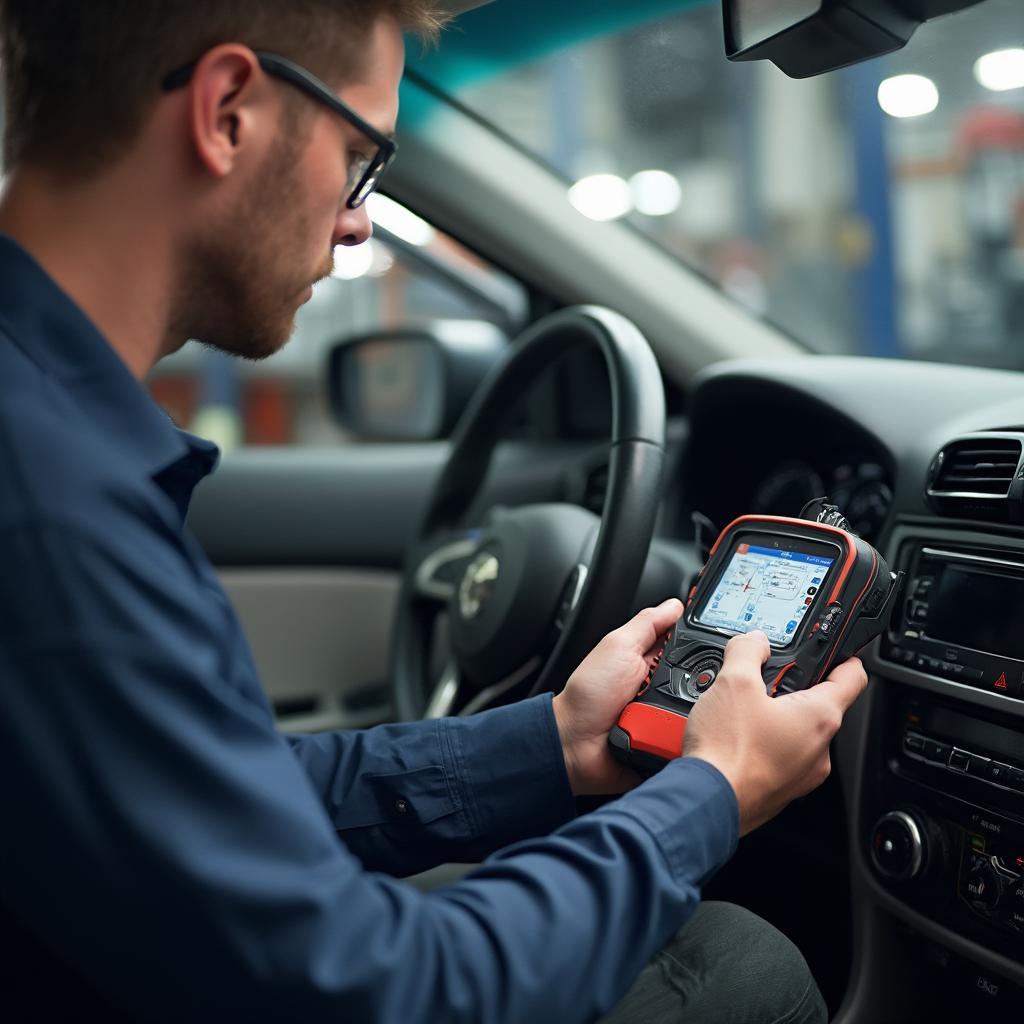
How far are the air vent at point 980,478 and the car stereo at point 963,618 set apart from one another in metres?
0.04

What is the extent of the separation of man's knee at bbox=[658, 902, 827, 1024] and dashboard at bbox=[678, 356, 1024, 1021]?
0.76ft

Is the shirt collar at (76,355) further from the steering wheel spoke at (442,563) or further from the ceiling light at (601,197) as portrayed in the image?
the ceiling light at (601,197)

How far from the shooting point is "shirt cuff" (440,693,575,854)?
1.06 metres

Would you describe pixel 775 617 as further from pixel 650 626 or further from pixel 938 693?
pixel 938 693

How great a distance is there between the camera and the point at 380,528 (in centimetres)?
239

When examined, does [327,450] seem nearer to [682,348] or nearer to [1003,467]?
[682,348]

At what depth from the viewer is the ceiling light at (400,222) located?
2.00 m

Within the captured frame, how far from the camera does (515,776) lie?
106 cm

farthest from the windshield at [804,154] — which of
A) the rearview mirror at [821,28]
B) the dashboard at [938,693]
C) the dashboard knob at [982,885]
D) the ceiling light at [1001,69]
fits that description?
the dashboard knob at [982,885]

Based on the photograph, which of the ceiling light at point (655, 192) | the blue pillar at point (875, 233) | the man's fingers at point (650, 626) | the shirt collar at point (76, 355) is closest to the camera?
the shirt collar at point (76, 355)

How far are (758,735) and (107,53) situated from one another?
0.68m

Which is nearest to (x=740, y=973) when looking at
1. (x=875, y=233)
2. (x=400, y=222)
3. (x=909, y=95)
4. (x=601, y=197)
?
(x=909, y=95)

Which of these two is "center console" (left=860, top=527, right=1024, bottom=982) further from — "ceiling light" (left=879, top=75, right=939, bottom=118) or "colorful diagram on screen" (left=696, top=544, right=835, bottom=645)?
"ceiling light" (left=879, top=75, right=939, bottom=118)

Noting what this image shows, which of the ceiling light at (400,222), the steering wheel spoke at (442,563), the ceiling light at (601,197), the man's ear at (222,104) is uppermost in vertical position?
the ceiling light at (601,197)
